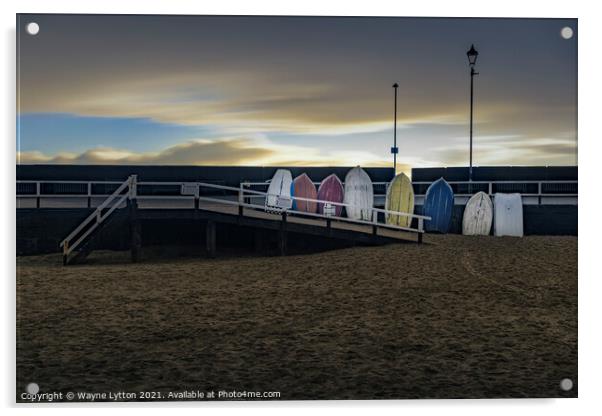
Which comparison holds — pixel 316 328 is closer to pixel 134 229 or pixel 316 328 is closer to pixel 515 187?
pixel 134 229

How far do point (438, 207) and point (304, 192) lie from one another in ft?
10.6

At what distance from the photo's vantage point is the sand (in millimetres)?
7906

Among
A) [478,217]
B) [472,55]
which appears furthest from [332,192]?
[472,55]

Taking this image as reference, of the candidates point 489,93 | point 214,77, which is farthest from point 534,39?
point 214,77

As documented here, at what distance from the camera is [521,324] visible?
922 centimetres

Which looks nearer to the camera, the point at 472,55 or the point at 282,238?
the point at 472,55

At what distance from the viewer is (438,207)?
1588 cm

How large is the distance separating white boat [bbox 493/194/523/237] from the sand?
9.59ft

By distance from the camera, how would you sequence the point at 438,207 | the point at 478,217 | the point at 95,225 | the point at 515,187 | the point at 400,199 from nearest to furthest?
the point at 95,225
the point at 478,217
the point at 438,207
the point at 400,199
the point at 515,187

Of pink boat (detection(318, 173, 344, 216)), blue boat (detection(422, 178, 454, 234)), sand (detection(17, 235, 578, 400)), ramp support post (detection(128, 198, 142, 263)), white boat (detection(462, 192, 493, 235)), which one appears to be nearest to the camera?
sand (detection(17, 235, 578, 400))

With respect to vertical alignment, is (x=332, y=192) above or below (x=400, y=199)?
above

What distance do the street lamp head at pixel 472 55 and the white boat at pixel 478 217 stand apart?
19.5 feet

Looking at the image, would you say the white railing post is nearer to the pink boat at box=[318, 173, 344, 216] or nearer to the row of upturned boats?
the row of upturned boats

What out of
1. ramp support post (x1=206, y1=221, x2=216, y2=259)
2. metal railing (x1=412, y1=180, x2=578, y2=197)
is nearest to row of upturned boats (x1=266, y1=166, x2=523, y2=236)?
metal railing (x1=412, y1=180, x2=578, y2=197)
